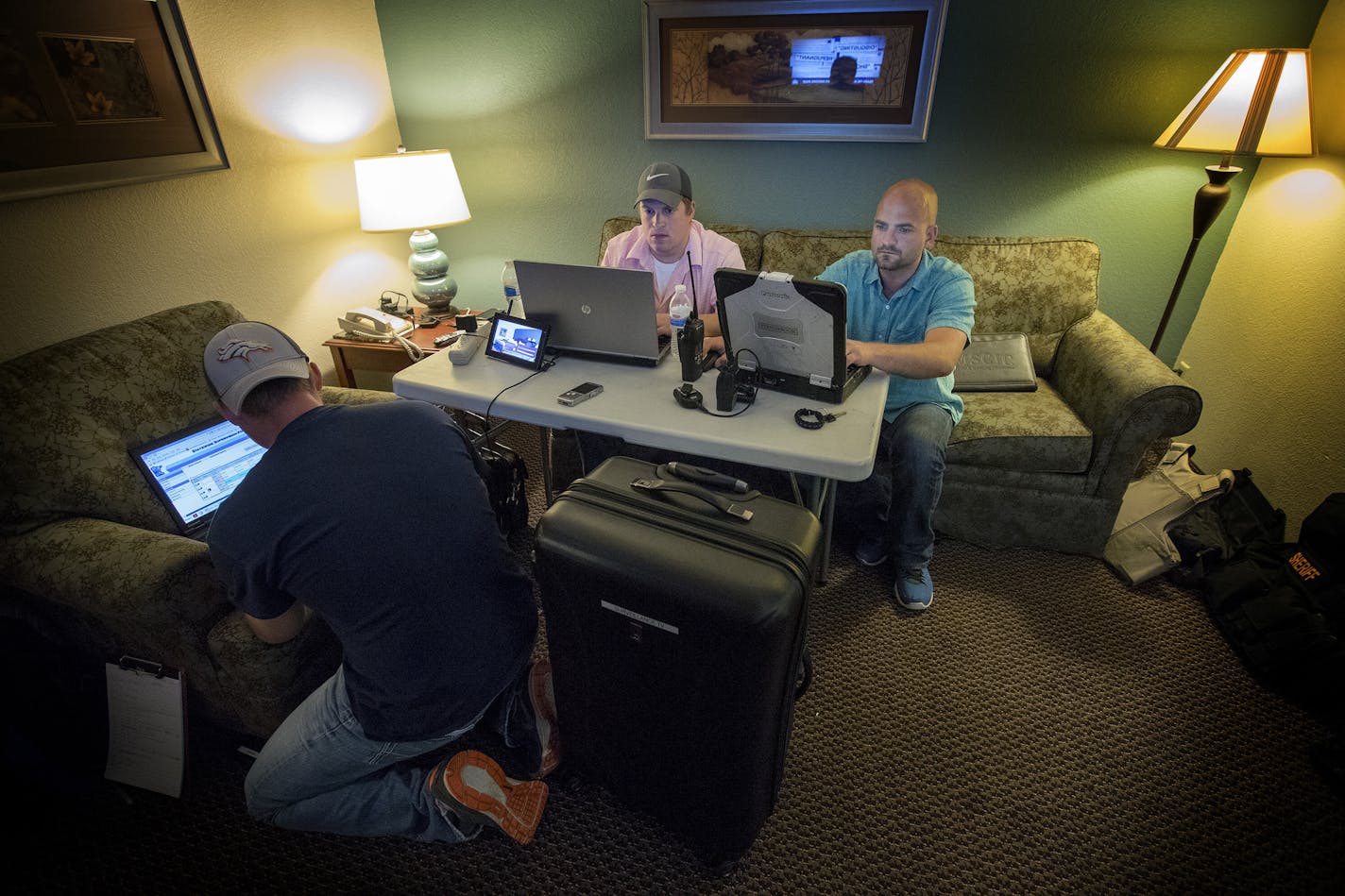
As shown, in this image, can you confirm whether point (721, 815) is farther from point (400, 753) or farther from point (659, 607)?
point (400, 753)

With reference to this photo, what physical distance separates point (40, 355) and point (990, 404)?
9.23ft

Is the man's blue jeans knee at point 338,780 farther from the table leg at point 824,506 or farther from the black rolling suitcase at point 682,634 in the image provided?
the table leg at point 824,506

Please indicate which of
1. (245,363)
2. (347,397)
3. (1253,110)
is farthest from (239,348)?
(1253,110)

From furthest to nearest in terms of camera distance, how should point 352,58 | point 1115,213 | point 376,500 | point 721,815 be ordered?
point 352,58, point 1115,213, point 721,815, point 376,500

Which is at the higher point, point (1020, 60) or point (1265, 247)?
point (1020, 60)

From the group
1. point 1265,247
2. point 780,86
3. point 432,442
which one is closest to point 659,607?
point 432,442

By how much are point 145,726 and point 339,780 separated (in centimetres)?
60

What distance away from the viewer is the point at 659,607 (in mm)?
989

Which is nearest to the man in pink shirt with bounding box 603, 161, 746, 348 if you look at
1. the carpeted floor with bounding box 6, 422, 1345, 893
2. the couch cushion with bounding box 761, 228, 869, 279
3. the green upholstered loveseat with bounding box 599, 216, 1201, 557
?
the couch cushion with bounding box 761, 228, 869, 279

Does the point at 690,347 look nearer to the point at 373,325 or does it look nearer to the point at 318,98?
the point at 373,325

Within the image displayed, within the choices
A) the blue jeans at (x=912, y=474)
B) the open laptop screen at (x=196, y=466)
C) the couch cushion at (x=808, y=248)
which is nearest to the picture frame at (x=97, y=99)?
the open laptop screen at (x=196, y=466)

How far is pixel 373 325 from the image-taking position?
243cm

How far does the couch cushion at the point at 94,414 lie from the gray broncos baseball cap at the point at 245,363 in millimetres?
817

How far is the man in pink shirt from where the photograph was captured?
6.44ft
